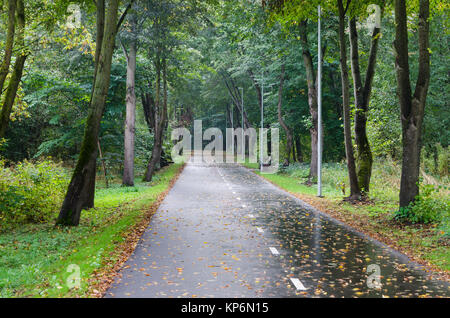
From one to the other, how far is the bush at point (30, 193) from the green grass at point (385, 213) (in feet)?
31.4

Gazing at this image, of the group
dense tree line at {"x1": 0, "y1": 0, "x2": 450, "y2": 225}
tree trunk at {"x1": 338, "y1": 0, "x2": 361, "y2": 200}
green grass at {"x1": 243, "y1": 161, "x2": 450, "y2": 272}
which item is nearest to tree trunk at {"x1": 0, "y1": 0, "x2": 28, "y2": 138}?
dense tree line at {"x1": 0, "y1": 0, "x2": 450, "y2": 225}

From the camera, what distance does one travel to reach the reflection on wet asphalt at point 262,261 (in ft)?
23.7

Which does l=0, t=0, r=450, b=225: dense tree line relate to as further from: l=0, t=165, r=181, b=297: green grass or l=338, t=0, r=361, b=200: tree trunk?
l=0, t=165, r=181, b=297: green grass

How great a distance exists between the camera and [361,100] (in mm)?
19250

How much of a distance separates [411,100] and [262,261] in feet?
24.5

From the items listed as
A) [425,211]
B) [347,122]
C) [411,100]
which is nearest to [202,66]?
[347,122]

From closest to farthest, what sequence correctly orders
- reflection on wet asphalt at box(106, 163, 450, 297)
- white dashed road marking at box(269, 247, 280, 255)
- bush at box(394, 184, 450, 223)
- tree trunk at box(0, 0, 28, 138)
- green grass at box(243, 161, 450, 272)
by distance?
1. reflection on wet asphalt at box(106, 163, 450, 297)
2. white dashed road marking at box(269, 247, 280, 255)
3. green grass at box(243, 161, 450, 272)
4. bush at box(394, 184, 450, 223)
5. tree trunk at box(0, 0, 28, 138)

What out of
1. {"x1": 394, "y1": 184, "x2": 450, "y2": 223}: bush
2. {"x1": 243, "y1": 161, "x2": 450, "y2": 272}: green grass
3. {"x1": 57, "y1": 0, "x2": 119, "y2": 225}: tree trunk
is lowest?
{"x1": 243, "y1": 161, "x2": 450, "y2": 272}: green grass

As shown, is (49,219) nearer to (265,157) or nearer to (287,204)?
(287,204)

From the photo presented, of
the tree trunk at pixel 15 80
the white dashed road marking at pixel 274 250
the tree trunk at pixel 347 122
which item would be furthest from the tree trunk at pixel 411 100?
the tree trunk at pixel 15 80

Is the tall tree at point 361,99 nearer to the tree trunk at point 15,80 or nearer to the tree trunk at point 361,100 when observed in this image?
the tree trunk at point 361,100

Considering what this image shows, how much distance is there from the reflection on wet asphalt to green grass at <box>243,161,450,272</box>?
64 cm

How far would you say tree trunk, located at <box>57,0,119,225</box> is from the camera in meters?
13.1
